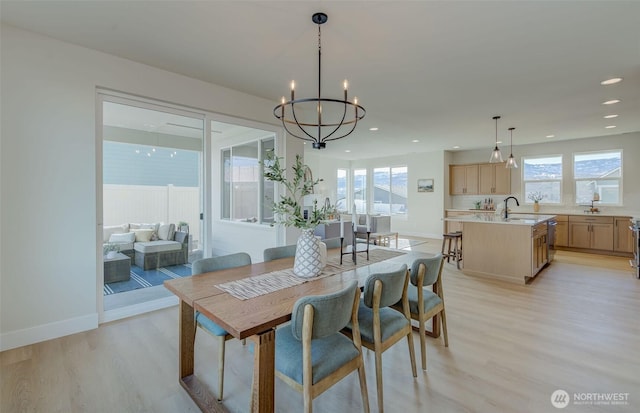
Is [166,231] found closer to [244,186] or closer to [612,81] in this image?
[244,186]

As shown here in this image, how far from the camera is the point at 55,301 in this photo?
2715 millimetres

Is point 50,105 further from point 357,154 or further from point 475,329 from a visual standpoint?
point 357,154

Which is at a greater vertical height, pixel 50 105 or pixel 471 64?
pixel 471 64

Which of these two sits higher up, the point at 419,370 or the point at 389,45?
the point at 389,45

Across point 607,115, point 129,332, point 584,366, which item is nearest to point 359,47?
point 584,366

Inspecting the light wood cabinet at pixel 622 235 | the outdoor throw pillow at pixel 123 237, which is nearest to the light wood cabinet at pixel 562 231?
the light wood cabinet at pixel 622 235

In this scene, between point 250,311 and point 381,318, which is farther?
point 381,318

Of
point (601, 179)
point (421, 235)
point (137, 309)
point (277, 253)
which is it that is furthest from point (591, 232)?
point (137, 309)

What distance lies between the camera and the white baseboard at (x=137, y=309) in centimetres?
305

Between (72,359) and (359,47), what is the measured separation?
11.6ft

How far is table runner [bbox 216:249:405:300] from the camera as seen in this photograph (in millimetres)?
1772

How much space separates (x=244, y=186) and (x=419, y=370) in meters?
3.84

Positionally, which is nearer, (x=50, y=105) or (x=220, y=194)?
Answer: (x=50, y=105)

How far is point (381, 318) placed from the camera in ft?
6.73
